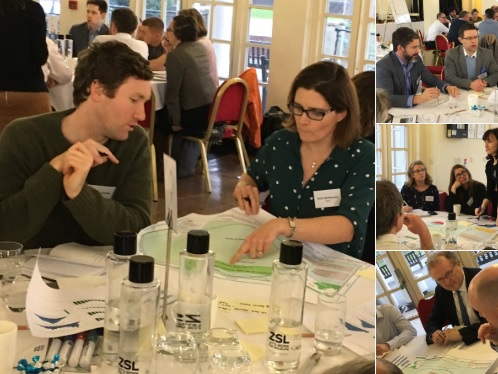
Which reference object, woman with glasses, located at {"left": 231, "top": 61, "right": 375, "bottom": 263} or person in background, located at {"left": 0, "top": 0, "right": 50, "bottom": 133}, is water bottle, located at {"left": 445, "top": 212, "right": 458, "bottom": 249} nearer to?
woman with glasses, located at {"left": 231, "top": 61, "right": 375, "bottom": 263}

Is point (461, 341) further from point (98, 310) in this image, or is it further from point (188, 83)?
point (188, 83)

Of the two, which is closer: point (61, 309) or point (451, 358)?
point (451, 358)

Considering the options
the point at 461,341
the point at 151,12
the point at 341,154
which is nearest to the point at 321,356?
the point at 461,341

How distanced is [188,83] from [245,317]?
13.1 ft

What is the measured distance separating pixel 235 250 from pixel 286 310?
580mm

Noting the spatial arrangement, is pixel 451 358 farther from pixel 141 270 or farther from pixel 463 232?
pixel 141 270

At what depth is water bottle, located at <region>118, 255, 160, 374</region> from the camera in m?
0.99

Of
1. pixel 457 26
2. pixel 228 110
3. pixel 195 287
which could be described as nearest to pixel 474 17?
pixel 457 26

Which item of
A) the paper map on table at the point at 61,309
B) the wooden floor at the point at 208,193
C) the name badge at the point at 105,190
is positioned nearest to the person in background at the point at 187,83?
the wooden floor at the point at 208,193

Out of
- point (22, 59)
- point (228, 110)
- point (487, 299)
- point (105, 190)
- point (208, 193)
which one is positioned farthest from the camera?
point (228, 110)

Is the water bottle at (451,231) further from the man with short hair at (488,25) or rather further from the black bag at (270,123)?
the black bag at (270,123)

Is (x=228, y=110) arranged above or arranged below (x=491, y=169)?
below

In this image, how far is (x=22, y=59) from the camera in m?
3.51

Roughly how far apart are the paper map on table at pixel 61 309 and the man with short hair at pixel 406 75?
739mm
